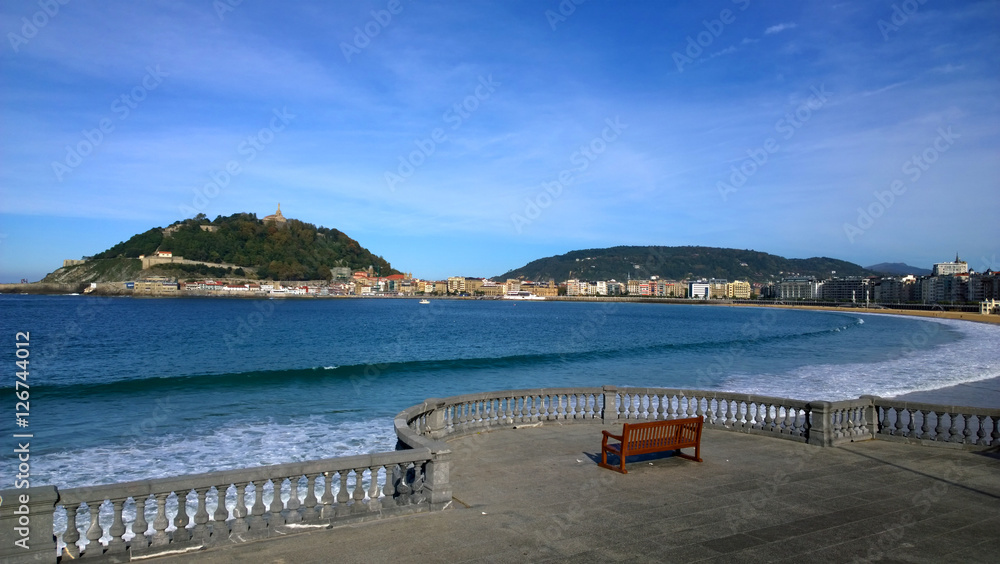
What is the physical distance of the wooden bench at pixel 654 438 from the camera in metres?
8.80

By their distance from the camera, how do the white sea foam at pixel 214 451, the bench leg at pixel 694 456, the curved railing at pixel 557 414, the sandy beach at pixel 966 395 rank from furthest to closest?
the sandy beach at pixel 966 395
the white sea foam at pixel 214 451
the curved railing at pixel 557 414
the bench leg at pixel 694 456

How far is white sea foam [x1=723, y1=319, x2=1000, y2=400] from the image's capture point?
24172 millimetres

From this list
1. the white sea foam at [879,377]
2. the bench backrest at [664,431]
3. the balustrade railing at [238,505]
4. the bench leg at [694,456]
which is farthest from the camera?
the white sea foam at [879,377]

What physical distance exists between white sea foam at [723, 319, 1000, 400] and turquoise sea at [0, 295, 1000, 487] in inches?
3.4

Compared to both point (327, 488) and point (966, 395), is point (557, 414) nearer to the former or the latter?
point (327, 488)

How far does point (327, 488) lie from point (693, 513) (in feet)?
13.8

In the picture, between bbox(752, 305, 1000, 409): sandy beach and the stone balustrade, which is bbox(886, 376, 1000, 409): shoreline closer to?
bbox(752, 305, 1000, 409): sandy beach

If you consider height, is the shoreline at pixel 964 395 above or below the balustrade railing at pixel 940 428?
below

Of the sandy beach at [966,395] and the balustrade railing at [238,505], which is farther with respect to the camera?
the sandy beach at [966,395]

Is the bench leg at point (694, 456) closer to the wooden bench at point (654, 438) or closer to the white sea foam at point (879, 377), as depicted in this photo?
the wooden bench at point (654, 438)

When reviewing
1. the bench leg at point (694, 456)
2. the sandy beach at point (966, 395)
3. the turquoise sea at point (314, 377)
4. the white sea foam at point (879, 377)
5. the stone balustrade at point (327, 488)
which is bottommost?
the turquoise sea at point (314, 377)

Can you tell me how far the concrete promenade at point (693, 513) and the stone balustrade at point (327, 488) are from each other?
0.22m

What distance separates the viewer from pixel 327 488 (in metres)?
6.45

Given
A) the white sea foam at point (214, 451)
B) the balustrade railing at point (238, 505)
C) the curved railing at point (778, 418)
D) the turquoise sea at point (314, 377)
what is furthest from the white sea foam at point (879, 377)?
the balustrade railing at point (238, 505)
